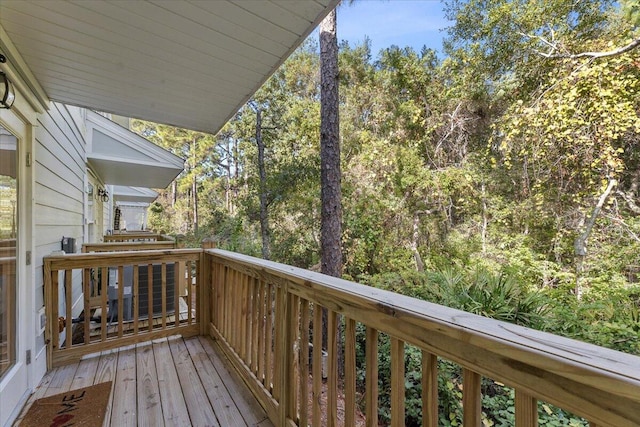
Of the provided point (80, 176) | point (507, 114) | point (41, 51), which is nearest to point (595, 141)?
point (507, 114)

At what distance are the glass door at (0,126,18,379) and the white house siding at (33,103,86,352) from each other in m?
0.32

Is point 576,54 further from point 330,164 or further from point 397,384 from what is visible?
point 397,384

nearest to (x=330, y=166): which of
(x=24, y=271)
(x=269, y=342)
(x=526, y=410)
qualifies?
(x=269, y=342)

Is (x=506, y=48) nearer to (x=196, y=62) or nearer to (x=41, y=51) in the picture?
(x=196, y=62)

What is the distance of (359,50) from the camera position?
1057 cm

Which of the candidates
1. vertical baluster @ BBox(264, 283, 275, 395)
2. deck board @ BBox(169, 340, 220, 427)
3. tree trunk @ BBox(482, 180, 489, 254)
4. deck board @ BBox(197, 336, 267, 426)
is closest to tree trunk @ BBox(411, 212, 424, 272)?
tree trunk @ BBox(482, 180, 489, 254)

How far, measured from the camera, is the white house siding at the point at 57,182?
2.44 m

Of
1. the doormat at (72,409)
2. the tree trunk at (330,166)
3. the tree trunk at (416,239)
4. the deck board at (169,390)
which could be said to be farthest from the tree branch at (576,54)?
the doormat at (72,409)

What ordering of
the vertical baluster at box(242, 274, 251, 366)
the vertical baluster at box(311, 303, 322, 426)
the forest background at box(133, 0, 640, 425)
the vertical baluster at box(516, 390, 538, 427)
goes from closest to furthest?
the vertical baluster at box(516, 390, 538, 427)
the vertical baluster at box(311, 303, 322, 426)
the vertical baluster at box(242, 274, 251, 366)
the forest background at box(133, 0, 640, 425)

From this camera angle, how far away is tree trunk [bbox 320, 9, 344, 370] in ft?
14.5

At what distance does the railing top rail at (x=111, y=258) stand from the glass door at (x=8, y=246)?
55cm

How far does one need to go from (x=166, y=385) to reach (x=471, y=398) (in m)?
2.31

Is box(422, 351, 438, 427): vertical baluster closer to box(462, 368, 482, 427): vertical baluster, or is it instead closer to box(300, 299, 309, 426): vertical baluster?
box(462, 368, 482, 427): vertical baluster

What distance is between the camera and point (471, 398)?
0.84 meters
